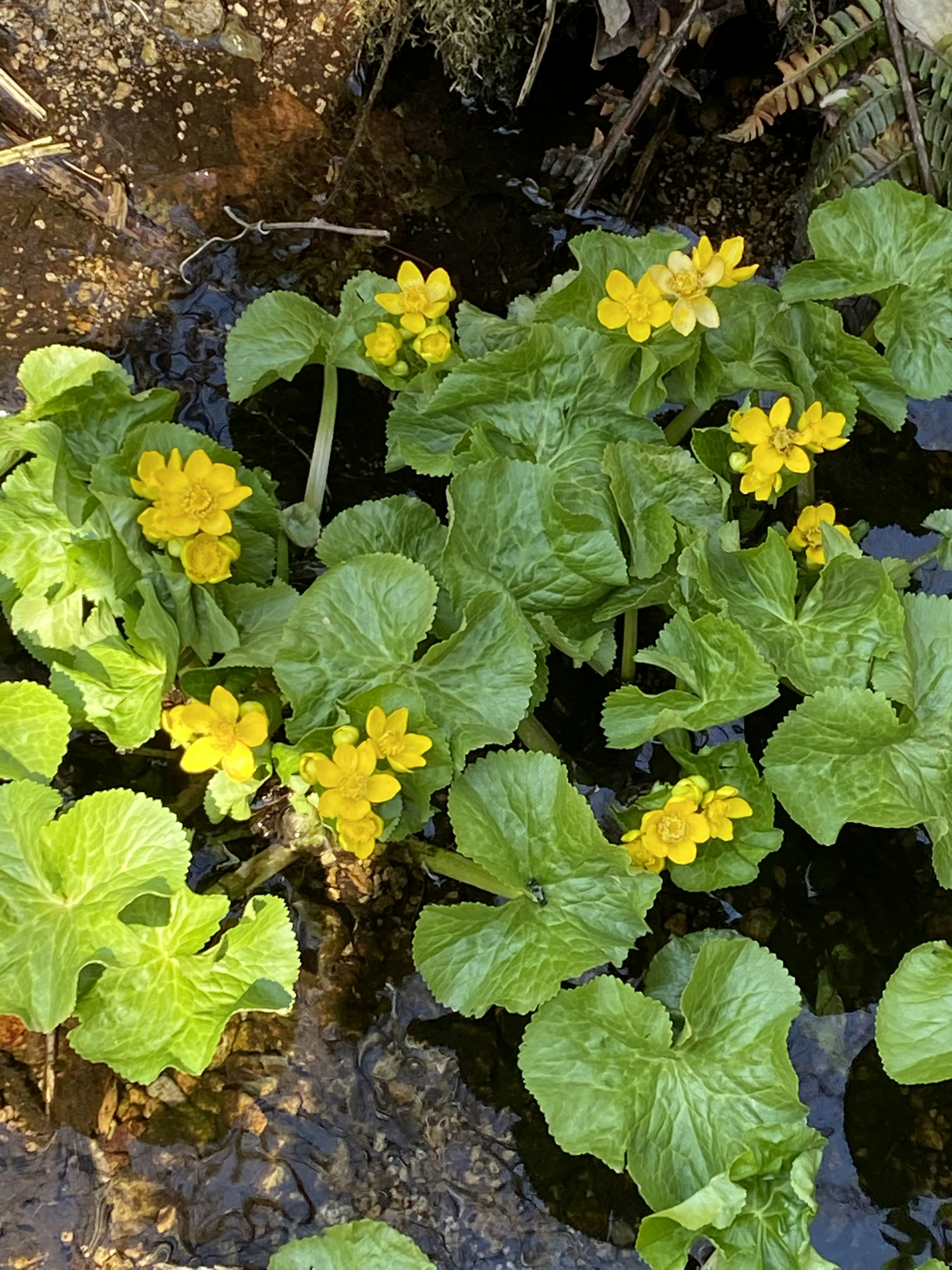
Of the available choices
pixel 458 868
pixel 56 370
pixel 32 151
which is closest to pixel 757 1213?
pixel 458 868

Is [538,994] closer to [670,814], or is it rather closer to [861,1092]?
[670,814]

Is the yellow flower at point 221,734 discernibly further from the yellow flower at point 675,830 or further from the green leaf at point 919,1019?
the green leaf at point 919,1019

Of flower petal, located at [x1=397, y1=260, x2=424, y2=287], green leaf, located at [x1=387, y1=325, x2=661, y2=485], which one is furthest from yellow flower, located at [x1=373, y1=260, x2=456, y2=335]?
green leaf, located at [x1=387, y1=325, x2=661, y2=485]

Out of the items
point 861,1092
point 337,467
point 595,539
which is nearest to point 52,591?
point 337,467

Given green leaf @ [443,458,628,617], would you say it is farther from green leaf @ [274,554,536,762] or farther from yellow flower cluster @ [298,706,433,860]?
yellow flower cluster @ [298,706,433,860]

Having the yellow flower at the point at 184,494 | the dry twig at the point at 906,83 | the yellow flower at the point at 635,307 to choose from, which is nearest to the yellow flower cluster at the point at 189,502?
the yellow flower at the point at 184,494

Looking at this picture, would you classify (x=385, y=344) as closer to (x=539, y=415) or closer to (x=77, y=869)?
(x=539, y=415)
